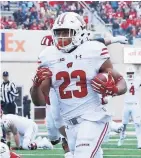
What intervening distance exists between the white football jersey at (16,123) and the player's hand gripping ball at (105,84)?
512 cm

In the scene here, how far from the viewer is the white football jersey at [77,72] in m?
5.09

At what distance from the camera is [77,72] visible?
5.11 m

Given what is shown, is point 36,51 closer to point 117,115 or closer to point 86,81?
point 117,115

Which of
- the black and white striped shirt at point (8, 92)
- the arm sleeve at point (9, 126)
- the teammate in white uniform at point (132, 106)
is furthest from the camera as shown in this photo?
the black and white striped shirt at point (8, 92)

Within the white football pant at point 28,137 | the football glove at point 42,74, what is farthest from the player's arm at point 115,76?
the white football pant at point 28,137

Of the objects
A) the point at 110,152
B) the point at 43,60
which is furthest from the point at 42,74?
the point at 110,152

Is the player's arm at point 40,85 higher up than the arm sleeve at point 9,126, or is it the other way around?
the player's arm at point 40,85

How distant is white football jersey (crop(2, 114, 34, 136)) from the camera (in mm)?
9953

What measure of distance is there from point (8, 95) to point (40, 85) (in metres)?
7.17

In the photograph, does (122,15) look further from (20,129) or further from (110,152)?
(110,152)

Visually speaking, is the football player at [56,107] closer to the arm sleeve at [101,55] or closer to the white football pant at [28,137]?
the arm sleeve at [101,55]

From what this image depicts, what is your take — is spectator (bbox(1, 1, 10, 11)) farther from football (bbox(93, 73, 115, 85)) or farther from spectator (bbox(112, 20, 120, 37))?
football (bbox(93, 73, 115, 85))

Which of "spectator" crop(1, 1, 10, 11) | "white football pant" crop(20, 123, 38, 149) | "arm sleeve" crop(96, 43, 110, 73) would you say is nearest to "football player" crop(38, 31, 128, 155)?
"arm sleeve" crop(96, 43, 110, 73)

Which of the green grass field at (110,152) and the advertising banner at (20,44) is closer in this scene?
the green grass field at (110,152)
